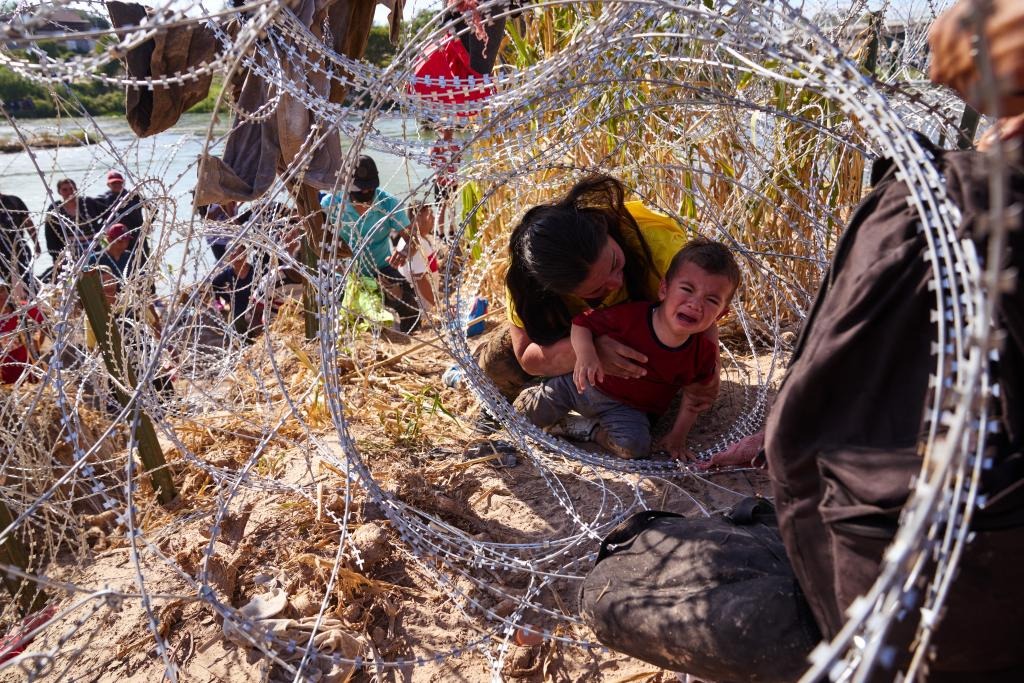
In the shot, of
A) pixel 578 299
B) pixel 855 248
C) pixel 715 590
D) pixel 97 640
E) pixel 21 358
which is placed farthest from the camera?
pixel 21 358

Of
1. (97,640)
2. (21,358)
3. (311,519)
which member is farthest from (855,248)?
(21,358)

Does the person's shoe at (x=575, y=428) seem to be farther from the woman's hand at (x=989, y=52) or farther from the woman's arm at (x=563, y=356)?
the woman's hand at (x=989, y=52)

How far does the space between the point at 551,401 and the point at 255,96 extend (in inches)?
71.1

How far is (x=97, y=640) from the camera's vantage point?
250 cm

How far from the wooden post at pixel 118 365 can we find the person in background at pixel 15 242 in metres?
0.22

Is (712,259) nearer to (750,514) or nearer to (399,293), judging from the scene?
(750,514)

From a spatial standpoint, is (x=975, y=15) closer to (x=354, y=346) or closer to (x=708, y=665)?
(x=708, y=665)

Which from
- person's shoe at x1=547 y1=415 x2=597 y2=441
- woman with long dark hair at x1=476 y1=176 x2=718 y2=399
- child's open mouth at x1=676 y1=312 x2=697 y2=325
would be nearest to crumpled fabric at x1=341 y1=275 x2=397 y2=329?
woman with long dark hair at x1=476 y1=176 x2=718 y2=399

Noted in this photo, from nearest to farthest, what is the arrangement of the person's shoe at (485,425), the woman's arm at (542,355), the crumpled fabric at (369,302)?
the woman's arm at (542,355) < the person's shoe at (485,425) < the crumpled fabric at (369,302)

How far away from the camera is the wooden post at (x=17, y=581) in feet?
8.80

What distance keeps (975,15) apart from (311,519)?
8.74 ft

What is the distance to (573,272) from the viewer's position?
8.52 ft

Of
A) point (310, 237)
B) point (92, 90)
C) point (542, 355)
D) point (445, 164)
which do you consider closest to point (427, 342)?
point (542, 355)

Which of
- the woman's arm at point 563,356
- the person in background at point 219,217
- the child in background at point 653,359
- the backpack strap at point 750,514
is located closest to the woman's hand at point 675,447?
the child in background at point 653,359
